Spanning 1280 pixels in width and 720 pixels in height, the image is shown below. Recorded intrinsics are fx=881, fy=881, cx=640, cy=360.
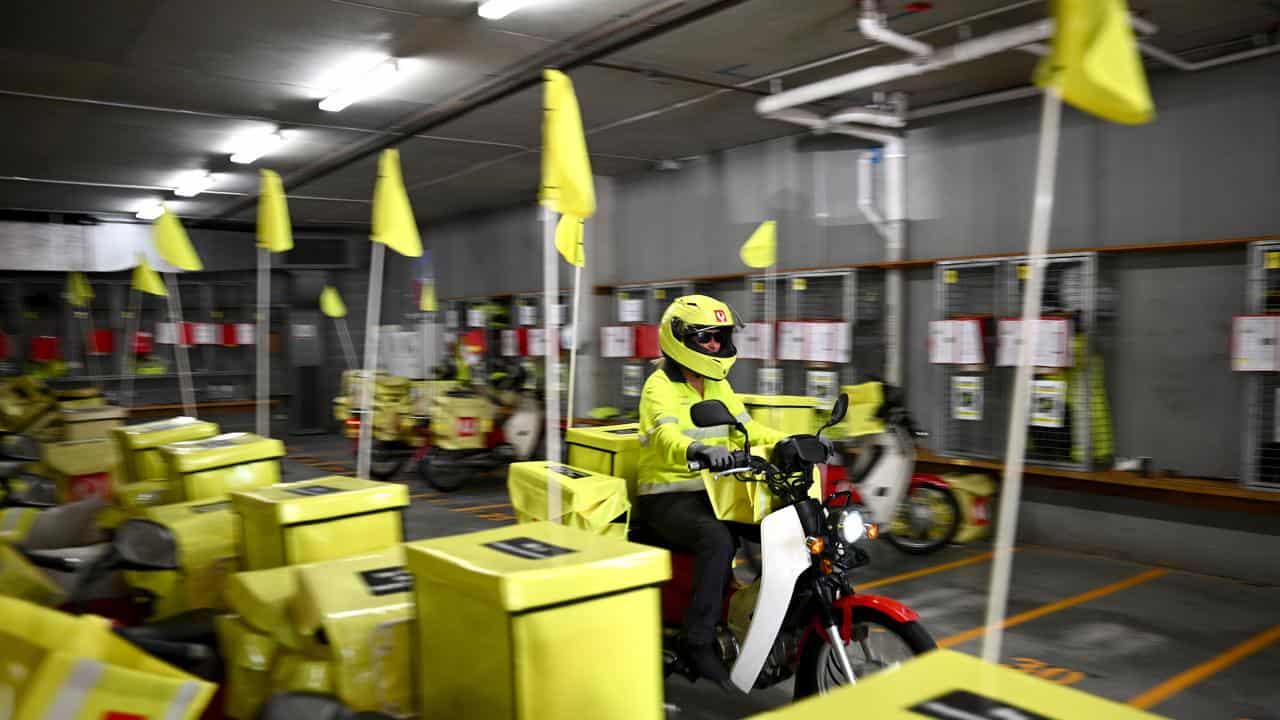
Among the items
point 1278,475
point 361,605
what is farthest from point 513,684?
point 1278,475

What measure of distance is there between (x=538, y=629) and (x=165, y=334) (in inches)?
581

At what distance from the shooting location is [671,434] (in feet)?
11.9

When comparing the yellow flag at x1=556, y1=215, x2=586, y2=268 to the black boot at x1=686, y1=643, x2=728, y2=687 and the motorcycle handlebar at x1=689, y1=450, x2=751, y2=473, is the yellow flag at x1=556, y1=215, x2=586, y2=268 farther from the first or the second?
the black boot at x1=686, y1=643, x2=728, y2=687

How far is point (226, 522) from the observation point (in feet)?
10.8

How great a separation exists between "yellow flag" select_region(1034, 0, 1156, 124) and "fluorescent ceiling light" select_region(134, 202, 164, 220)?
13270 mm

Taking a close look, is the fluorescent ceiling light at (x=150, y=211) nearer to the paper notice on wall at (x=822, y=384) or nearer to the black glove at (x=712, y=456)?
the paper notice on wall at (x=822, y=384)

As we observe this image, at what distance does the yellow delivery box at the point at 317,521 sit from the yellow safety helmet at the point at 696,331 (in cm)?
140

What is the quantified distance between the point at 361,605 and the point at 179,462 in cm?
208

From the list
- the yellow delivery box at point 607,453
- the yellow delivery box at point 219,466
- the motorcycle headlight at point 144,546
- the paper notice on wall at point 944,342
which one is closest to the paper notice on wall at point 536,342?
the paper notice on wall at point 944,342

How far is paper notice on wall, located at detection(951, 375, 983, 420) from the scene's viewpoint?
712 cm

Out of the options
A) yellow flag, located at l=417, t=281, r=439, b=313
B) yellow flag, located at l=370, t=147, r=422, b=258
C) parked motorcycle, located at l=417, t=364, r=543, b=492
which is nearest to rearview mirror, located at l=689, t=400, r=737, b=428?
yellow flag, located at l=370, t=147, r=422, b=258

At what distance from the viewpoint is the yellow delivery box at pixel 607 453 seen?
414 centimetres

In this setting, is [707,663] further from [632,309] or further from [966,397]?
[632,309]

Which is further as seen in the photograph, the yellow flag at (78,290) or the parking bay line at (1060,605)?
the yellow flag at (78,290)
